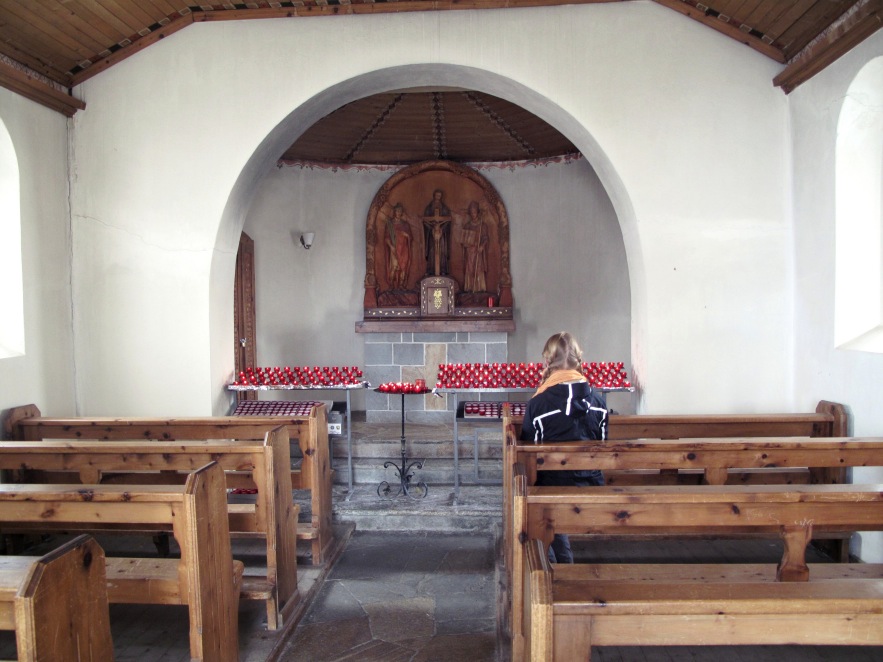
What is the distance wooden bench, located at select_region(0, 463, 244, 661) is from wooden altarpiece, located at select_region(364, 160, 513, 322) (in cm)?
562

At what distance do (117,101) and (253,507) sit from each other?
3.67m

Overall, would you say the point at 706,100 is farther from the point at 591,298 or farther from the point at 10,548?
the point at 10,548

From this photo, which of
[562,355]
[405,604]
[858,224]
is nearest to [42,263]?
[405,604]

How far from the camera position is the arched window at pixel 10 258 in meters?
→ 4.86

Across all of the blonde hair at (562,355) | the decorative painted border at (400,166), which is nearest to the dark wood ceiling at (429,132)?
the decorative painted border at (400,166)

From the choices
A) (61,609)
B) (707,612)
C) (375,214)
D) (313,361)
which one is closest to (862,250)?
(707,612)

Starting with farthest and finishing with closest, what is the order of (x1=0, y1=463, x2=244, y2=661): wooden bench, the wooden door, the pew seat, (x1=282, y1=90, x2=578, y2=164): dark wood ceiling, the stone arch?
the wooden door
(x1=282, y1=90, x2=578, y2=164): dark wood ceiling
the stone arch
(x1=0, y1=463, x2=244, y2=661): wooden bench
the pew seat

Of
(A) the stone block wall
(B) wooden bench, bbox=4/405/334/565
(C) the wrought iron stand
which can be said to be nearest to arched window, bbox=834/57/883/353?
(C) the wrought iron stand

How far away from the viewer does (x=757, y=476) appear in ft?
14.3

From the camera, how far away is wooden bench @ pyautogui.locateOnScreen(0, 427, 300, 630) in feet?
11.6

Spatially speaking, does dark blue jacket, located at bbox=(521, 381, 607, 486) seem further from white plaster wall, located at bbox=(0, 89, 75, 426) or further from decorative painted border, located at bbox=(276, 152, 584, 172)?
decorative painted border, located at bbox=(276, 152, 584, 172)

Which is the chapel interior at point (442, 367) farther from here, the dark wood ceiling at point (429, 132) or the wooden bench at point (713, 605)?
the dark wood ceiling at point (429, 132)

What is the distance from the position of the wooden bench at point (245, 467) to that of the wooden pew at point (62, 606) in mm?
1608

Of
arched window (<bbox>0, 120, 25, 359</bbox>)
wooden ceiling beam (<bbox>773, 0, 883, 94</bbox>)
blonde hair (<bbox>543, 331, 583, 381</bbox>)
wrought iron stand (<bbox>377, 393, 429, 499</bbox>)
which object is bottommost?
wrought iron stand (<bbox>377, 393, 429, 499</bbox>)
